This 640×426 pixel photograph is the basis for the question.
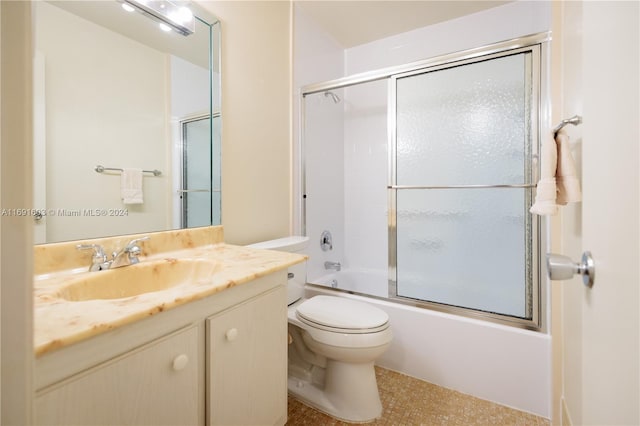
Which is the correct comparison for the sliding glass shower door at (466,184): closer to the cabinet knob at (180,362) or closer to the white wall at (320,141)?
the white wall at (320,141)

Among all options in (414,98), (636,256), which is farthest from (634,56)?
(414,98)

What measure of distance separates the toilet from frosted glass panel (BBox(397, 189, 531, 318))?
59cm

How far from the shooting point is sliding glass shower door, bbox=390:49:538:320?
5.46ft

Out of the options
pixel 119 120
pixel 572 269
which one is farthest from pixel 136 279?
pixel 572 269

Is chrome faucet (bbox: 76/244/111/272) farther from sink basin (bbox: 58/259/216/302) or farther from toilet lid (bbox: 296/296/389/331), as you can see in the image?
toilet lid (bbox: 296/296/389/331)

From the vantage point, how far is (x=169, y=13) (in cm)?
132

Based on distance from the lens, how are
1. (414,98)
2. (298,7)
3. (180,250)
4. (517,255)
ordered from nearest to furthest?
(180,250) < (517,255) < (414,98) < (298,7)

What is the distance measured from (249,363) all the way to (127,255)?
59 cm

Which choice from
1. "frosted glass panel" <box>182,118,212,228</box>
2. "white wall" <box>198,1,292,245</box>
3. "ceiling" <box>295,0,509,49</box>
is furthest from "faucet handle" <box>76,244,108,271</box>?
"ceiling" <box>295,0,509,49</box>

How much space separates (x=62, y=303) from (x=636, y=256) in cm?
109

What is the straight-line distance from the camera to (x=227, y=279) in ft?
2.93

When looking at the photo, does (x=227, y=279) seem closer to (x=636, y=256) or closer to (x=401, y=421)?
(x=636, y=256)

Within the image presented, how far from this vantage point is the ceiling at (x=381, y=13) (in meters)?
2.13

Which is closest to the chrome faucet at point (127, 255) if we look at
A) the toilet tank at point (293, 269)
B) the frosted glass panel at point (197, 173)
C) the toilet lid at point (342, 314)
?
the frosted glass panel at point (197, 173)
